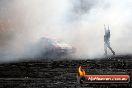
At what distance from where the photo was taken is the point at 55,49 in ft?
264

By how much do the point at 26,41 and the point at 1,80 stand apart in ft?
Result: 191

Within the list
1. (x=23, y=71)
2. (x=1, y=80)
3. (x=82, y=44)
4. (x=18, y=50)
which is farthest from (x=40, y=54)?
(x=1, y=80)

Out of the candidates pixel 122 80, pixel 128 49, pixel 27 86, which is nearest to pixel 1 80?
pixel 27 86

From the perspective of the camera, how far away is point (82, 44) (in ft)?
320

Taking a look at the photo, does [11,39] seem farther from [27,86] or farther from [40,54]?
[27,86]

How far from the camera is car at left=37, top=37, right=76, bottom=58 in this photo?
267ft

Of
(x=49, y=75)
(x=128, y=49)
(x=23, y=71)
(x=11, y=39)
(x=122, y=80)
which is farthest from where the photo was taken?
(x=128, y=49)

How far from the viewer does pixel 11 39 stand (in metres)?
104

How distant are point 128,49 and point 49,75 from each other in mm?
66382

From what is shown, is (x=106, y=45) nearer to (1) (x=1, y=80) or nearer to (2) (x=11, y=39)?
(2) (x=11, y=39)

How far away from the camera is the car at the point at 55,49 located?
267ft

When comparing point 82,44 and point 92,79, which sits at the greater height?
point 82,44

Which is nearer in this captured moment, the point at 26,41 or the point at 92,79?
the point at 92,79

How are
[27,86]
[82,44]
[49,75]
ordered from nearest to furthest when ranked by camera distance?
1. [27,86]
2. [49,75]
3. [82,44]
